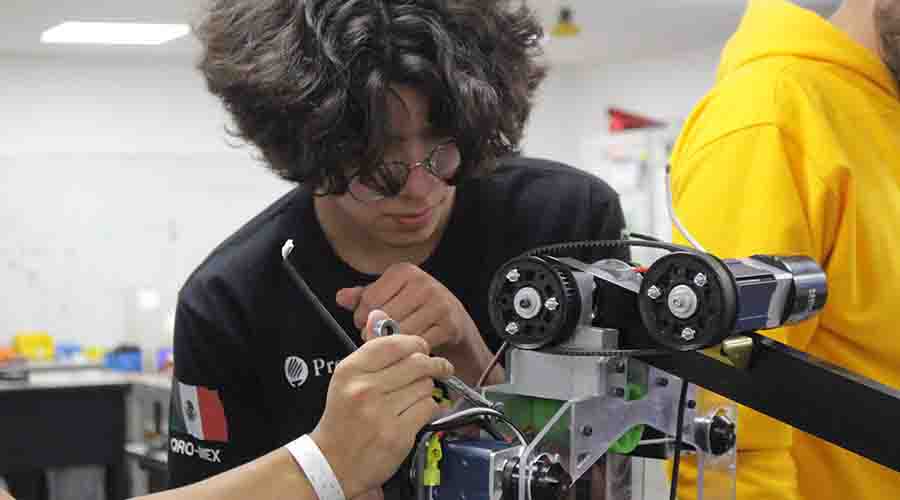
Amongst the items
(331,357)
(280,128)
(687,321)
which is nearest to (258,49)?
(280,128)

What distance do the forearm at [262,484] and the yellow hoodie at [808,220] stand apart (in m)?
0.48

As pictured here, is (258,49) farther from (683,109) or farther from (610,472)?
(683,109)

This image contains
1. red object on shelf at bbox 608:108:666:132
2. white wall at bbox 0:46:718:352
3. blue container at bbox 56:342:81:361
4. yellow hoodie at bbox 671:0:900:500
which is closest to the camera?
yellow hoodie at bbox 671:0:900:500

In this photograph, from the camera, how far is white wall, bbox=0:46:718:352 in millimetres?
6723

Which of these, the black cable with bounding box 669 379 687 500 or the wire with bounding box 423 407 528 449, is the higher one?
the wire with bounding box 423 407 528 449

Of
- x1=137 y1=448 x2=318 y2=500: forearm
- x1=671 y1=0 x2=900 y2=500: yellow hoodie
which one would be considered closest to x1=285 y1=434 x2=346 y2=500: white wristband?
x1=137 y1=448 x2=318 y2=500: forearm

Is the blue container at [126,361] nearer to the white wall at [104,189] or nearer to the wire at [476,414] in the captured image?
the white wall at [104,189]

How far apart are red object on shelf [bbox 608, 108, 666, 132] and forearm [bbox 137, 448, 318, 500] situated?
7235 millimetres

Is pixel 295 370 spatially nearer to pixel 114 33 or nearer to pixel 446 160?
pixel 446 160

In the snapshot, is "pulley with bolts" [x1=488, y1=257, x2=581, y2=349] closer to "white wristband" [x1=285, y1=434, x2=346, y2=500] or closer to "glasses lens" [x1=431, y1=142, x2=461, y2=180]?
"white wristband" [x1=285, y1=434, x2=346, y2=500]

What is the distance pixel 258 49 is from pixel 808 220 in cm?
60

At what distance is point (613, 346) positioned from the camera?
0.88 metres

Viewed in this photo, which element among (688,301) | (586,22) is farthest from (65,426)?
(688,301)

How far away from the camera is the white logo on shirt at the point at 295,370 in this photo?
128 centimetres
